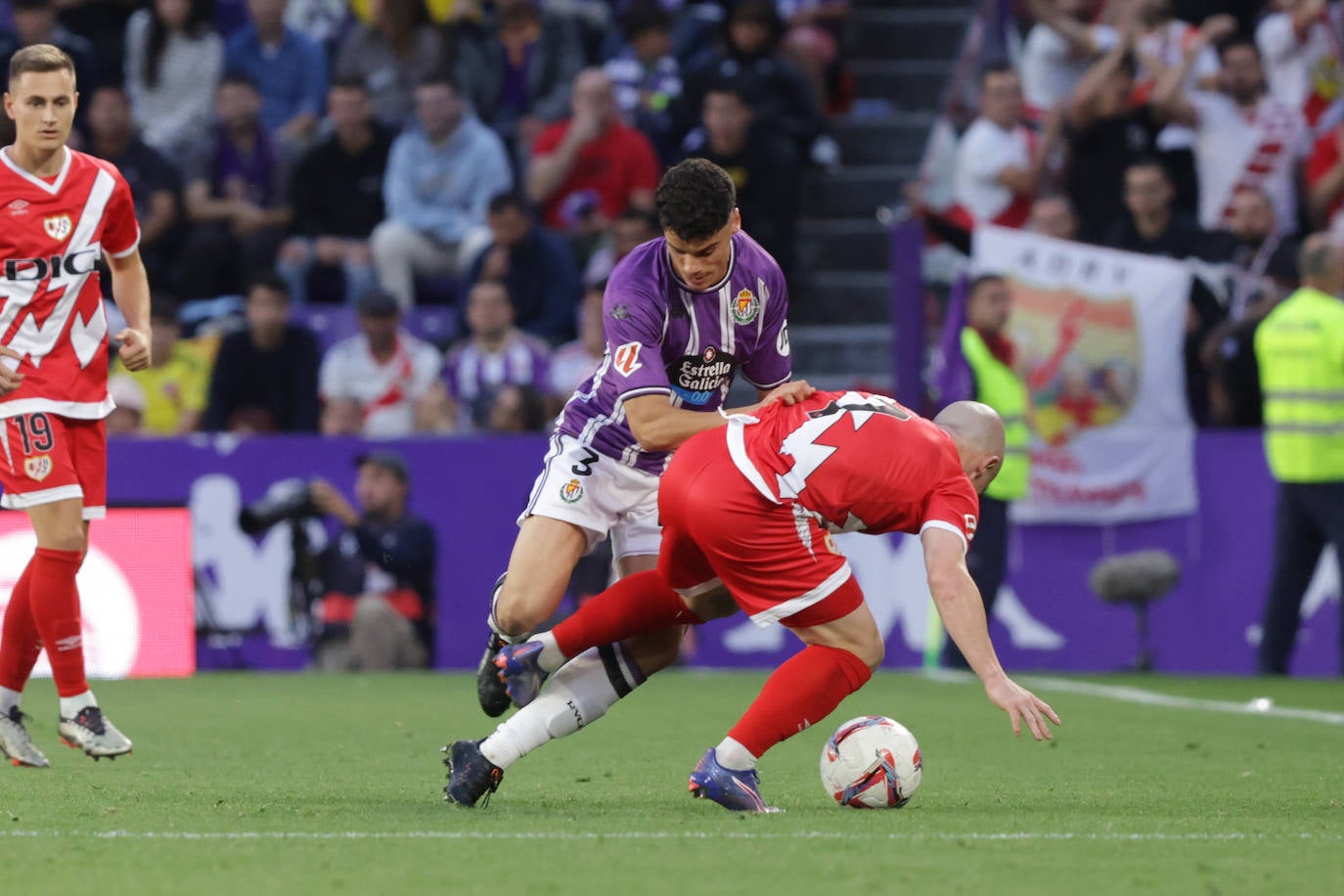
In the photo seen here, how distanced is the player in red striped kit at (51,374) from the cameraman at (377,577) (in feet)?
15.6

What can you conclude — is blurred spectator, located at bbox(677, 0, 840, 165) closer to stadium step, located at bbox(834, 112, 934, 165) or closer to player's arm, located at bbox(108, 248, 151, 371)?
stadium step, located at bbox(834, 112, 934, 165)

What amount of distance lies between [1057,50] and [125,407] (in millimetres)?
6844

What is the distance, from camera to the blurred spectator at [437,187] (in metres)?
13.3

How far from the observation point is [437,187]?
13422mm

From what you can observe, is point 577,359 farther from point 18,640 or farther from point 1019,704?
point 1019,704

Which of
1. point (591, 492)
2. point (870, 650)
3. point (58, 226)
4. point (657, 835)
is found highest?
point (58, 226)

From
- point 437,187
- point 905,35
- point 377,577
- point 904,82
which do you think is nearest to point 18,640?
point 377,577

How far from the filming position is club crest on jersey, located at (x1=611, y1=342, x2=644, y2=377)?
231 inches

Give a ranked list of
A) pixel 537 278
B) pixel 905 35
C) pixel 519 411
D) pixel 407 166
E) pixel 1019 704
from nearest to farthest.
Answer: pixel 1019 704 < pixel 519 411 < pixel 537 278 < pixel 407 166 < pixel 905 35

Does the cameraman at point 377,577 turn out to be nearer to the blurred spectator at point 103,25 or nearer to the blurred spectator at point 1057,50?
the blurred spectator at point 103,25

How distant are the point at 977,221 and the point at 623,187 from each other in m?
2.35

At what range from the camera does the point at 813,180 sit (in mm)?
14438

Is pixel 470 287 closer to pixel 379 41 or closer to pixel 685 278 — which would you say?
pixel 379 41

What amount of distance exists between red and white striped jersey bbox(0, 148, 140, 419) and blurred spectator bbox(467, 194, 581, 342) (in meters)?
6.18
